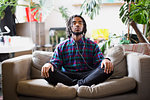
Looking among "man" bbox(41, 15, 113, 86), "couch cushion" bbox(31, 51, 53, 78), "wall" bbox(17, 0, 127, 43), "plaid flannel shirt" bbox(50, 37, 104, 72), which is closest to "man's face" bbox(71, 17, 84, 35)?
"man" bbox(41, 15, 113, 86)

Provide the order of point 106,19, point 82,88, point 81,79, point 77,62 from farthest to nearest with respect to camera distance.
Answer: point 106,19
point 77,62
point 81,79
point 82,88

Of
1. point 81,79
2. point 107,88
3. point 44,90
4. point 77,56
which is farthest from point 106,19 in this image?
point 44,90

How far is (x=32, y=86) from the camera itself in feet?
5.14

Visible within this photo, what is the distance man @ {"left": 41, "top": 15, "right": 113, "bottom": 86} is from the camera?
5.25 feet

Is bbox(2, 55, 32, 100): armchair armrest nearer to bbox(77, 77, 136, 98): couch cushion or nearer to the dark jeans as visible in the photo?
the dark jeans

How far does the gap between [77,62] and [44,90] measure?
1.56ft

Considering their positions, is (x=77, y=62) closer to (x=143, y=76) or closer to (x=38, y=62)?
(x=38, y=62)

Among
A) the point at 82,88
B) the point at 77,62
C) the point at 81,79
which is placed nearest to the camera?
the point at 82,88

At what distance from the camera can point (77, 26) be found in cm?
191

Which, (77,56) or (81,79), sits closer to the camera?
(81,79)

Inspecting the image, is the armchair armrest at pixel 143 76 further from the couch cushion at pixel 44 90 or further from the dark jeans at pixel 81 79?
the couch cushion at pixel 44 90

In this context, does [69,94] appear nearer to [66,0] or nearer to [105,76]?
[105,76]

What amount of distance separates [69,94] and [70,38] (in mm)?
711

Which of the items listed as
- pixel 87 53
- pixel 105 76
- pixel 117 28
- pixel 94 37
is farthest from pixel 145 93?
pixel 117 28
